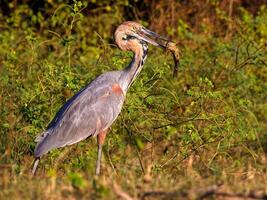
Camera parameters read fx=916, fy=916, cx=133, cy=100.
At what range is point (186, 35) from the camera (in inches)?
503

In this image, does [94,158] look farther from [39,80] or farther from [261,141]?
[261,141]

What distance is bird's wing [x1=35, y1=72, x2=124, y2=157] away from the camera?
329 inches

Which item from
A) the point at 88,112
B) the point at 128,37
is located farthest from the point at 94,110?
the point at 128,37

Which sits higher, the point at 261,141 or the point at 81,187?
the point at 81,187

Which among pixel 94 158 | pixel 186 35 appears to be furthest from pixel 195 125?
pixel 186 35

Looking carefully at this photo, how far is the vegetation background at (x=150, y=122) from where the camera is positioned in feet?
21.3

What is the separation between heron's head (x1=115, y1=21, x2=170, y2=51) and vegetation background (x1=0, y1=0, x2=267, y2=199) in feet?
1.79

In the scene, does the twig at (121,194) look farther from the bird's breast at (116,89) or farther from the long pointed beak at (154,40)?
the long pointed beak at (154,40)

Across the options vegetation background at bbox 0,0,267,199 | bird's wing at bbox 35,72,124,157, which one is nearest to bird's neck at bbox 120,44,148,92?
bird's wing at bbox 35,72,124,157

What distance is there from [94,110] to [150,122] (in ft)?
3.69

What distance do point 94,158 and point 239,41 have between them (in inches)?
141

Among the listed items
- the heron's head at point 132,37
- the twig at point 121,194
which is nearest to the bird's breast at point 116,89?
the heron's head at point 132,37

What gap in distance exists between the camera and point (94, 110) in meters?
8.55

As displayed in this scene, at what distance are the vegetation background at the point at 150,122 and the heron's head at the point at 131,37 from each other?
544mm
